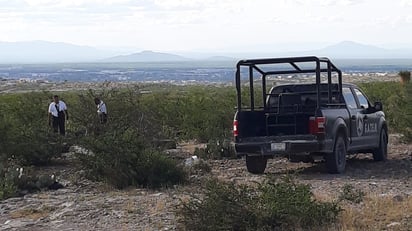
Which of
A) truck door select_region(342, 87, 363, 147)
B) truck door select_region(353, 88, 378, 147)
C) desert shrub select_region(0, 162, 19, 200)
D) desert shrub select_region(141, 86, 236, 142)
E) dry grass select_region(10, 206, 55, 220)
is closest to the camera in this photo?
dry grass select_region(10, 206, 55, 220)

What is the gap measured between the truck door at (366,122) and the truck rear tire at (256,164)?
2.07 m

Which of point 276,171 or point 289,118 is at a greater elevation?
point 289,118

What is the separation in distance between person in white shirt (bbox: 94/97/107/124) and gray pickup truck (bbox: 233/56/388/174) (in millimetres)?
5476

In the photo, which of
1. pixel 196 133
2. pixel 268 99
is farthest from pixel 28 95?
pixel 268 99

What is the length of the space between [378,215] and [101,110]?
42.7ft

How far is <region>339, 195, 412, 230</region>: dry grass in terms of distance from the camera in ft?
33.4

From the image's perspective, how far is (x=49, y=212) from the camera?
13.0 meters

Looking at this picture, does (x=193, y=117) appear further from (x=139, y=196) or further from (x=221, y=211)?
(x=221, y=211)

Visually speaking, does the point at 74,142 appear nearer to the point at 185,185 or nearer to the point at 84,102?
the point at 84,102

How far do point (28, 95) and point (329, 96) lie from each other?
1705 cm

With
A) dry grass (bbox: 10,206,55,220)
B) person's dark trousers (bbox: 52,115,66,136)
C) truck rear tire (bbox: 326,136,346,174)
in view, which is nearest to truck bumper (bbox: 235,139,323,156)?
truck rear tire (bbox: 326,136,346,174)

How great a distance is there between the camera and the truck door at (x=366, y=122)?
709 inches

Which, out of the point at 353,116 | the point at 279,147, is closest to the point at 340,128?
the point at 353,116

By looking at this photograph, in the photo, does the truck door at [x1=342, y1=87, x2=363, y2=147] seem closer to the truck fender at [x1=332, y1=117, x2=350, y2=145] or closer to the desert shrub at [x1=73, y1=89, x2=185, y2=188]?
the truck fender at [x1=332, y1=117, x2=350, y2=145]
